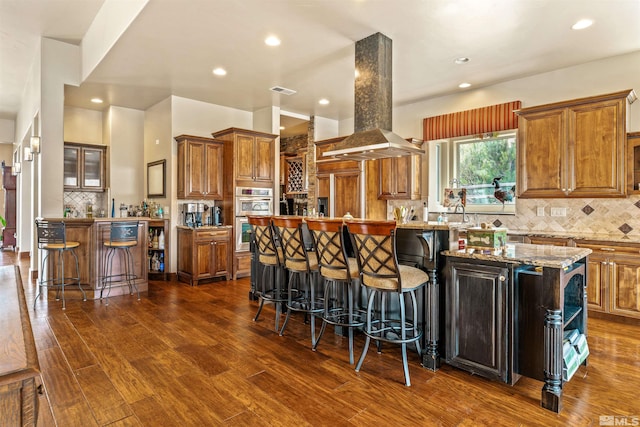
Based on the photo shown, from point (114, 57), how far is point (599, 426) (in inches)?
228

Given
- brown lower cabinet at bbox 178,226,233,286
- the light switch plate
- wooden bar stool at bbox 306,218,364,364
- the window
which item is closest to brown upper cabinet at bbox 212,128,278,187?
brown lower cabinet at bbox 178,226,233,286

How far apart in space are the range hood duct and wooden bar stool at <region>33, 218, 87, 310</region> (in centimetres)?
354

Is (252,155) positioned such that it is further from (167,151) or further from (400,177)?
(400,177)

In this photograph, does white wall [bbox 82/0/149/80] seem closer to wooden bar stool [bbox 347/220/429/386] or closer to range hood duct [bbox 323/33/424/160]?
range hood duct [bbox 323/33/424/160]

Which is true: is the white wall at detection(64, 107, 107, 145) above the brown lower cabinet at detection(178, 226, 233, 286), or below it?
above

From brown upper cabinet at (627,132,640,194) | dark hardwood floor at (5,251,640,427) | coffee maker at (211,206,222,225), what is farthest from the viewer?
coffee maker at (211,206,222,225)

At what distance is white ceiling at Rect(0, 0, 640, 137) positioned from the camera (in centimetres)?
342

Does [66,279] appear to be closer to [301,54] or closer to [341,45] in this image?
[301,54]

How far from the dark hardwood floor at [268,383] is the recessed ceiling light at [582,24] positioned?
3.13 meters

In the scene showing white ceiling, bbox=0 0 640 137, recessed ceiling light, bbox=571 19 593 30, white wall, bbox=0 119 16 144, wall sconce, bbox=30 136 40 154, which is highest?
white wall, bbox=0 119 16 144

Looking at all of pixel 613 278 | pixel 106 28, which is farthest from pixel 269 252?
pixel 613 278

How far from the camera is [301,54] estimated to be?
14.5ft

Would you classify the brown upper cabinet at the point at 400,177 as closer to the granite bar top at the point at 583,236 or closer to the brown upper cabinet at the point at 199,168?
the granite bar top at the point at 583,236

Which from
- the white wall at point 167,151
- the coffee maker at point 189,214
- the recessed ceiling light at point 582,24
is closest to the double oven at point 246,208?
the coffee maker at point 189,214
